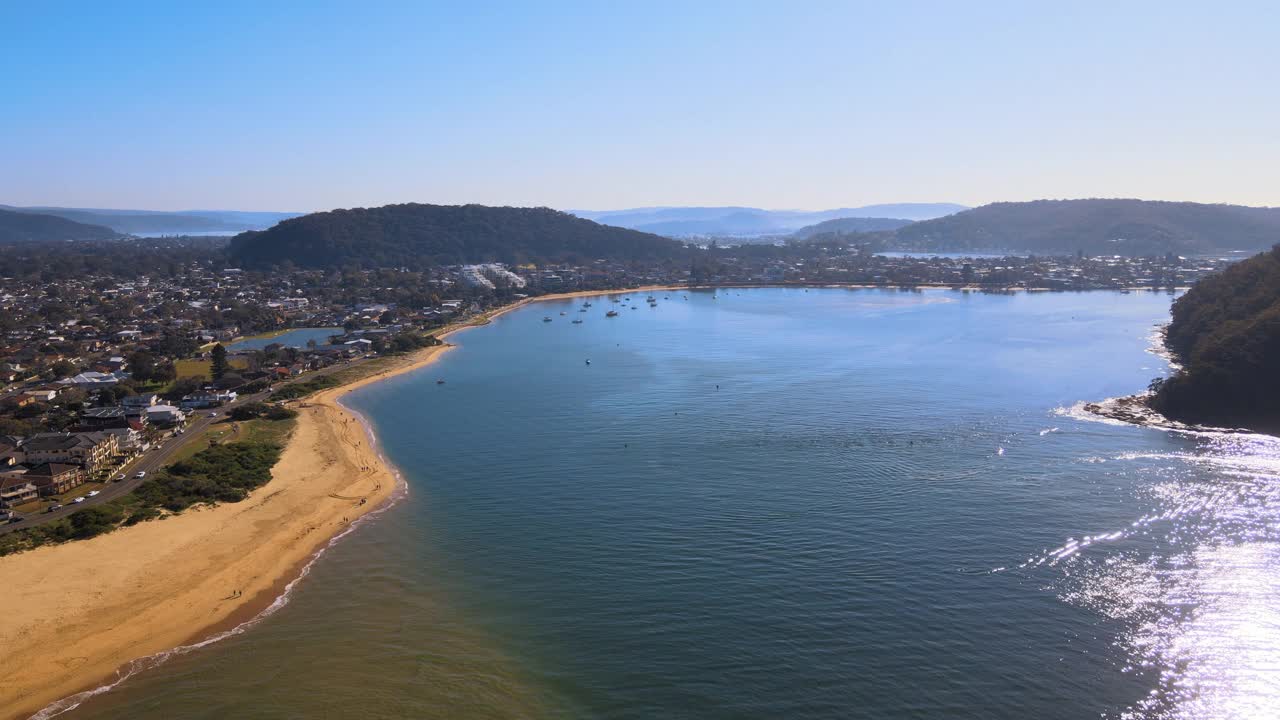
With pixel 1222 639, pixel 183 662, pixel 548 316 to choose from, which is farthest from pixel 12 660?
pixel 548 316

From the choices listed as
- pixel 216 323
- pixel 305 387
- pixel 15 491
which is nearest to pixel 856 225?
pixel 216 323

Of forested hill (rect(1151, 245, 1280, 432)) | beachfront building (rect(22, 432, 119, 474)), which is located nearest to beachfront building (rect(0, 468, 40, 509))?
beachfront building (rect(22, 432, 119, 474))

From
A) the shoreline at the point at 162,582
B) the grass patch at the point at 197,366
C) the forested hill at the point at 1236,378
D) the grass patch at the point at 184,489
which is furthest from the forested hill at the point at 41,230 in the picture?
the forested hill at the point at 1236,378

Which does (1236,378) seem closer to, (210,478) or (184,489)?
(210,478)

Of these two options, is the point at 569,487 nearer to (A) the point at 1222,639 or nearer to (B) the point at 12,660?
(B) the point at 12,660

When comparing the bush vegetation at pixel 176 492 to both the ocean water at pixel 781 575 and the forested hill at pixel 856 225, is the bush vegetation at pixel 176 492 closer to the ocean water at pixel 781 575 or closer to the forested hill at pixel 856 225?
the ocean water at pixel 781 575

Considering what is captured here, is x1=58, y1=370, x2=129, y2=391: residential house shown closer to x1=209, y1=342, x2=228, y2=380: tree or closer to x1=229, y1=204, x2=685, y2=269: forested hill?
x1=209, y1=342, x2=228, y2=380: tree
